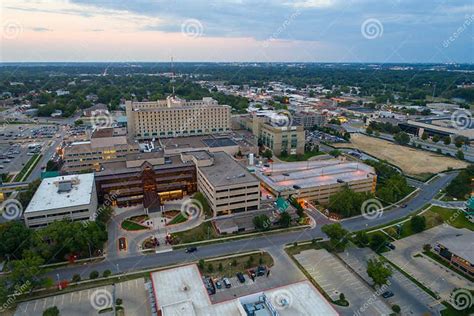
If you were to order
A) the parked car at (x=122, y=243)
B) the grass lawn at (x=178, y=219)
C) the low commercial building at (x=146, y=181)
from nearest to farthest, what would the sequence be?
the parked car at (x=122, y=243)
the grass lawn at (x=178, y=219)
the low commercial building at (x=146, y=181)

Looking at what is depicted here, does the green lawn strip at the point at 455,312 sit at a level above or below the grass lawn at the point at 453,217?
below

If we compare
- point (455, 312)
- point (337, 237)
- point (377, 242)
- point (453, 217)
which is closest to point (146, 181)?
point (337, 237)

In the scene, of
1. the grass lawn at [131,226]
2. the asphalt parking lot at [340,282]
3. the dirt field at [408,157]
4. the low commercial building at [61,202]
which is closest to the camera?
the asphalt parking lot at [340,282]

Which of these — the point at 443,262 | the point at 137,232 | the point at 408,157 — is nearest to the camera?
the point at 443,262

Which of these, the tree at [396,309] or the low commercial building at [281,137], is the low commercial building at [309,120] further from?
the tree at [396,309]

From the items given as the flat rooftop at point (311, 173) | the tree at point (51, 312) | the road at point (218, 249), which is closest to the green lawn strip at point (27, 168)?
the road at point (218, 249)

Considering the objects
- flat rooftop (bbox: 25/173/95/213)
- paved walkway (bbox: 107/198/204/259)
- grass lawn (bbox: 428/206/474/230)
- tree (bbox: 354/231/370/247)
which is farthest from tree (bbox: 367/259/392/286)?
flat rooftop (bbox: 25/173/95/213)

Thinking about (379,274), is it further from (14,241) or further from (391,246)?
(14,241)
